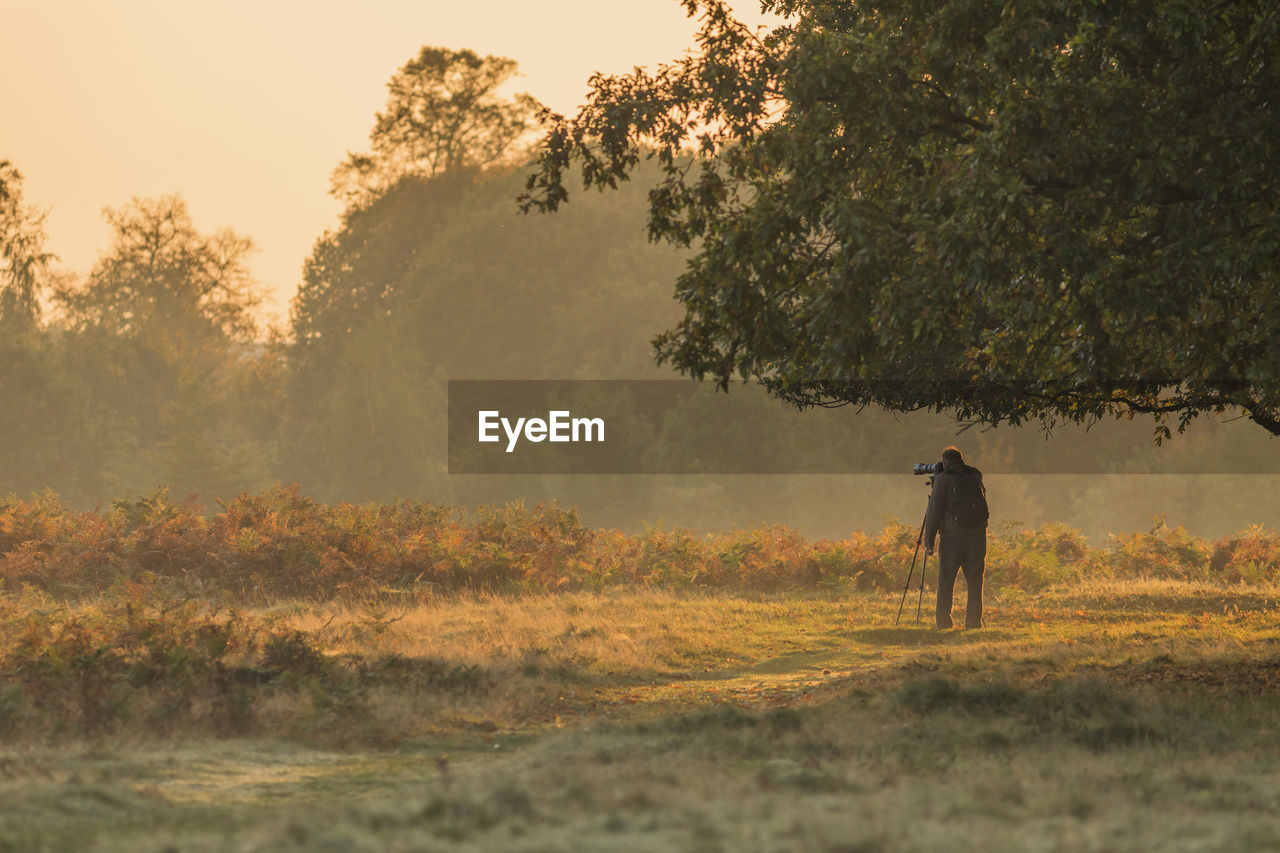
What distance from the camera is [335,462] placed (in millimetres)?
61750

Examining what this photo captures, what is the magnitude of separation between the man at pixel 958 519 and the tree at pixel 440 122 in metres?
51.8

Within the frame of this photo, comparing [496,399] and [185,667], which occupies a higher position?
[496,399]

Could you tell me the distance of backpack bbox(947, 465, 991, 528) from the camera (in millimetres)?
17250

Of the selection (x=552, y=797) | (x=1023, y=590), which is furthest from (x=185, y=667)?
(x=1023, y=590)

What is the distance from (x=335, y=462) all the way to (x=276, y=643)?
51.4m

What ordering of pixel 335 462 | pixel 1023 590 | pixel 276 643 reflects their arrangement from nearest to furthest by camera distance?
pixel 276 643, pixel 1023 590, pixel 335 462

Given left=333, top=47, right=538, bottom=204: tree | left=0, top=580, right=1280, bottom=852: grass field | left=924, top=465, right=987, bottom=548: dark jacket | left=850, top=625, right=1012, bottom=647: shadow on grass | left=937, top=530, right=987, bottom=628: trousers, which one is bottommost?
left=850, top=625, right=1012, bottom=647: shadow on grass

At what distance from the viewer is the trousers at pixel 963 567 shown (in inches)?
683

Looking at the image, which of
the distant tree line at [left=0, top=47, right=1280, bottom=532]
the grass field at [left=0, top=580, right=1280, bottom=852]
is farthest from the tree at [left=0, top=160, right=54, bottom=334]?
the grass field at [left=0, top=580, right=1280, bottom=852]

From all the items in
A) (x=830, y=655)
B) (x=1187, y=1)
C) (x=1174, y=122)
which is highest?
(x=1187, y=1)

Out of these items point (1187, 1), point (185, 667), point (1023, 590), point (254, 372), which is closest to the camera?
point (1187, 1)

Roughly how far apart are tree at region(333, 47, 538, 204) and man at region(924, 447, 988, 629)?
51.8 metres

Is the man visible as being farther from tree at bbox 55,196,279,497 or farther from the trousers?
tree at bbox 55,196,279,497

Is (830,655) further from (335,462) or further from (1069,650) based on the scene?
(335,462)
